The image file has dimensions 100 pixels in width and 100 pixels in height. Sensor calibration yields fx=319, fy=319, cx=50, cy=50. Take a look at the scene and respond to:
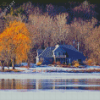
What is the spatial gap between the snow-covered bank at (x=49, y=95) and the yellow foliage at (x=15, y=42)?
102 ft

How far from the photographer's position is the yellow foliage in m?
55.9

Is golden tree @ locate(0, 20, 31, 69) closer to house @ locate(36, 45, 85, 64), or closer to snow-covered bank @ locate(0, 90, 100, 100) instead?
house @ locate(36, 45, 85, 64)

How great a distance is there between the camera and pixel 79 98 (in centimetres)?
2189

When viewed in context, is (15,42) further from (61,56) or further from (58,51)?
(58,51)

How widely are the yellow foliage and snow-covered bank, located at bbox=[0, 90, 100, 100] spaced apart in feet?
102

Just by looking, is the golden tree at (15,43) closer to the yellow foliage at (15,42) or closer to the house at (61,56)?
the yellow foliage at (15,42)

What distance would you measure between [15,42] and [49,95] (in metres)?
34.8

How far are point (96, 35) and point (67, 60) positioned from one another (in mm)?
11984

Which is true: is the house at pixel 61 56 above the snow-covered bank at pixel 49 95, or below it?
above

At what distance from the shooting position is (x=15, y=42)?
57.0 m

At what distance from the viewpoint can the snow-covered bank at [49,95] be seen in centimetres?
2191

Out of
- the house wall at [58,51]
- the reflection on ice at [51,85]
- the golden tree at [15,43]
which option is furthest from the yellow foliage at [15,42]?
the reflection on ice at [51,85]

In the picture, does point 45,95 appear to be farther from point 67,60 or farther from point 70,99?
point 67,60

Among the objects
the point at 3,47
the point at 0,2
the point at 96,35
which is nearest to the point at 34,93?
the point at 3,47
